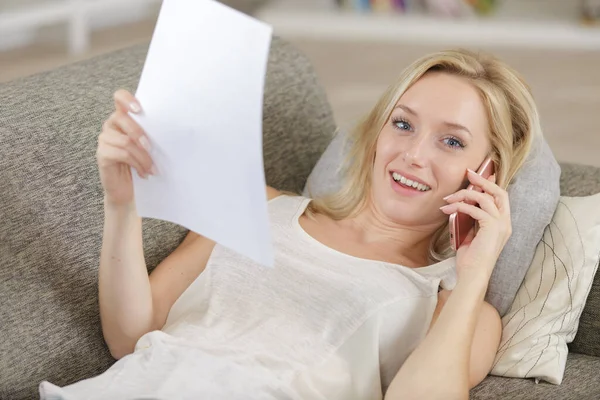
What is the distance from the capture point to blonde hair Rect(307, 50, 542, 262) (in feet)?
5.65

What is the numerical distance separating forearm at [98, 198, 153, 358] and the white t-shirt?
6 cm

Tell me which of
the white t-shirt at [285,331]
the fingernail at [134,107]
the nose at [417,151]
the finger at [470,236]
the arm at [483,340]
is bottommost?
the arm at [483,340]

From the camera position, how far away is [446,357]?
1.44 m

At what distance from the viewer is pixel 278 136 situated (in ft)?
6.75

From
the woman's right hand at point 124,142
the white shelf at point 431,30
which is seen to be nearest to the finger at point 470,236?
the woman's right hand at point 124,142

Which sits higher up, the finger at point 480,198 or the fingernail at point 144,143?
the fingernail at point 144,143

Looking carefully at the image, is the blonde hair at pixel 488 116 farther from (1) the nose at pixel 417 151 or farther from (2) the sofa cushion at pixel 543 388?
(2) the sofa cushion at pixel 543 388

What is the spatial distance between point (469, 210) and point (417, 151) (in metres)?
0.16

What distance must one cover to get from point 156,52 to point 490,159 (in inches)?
27.7

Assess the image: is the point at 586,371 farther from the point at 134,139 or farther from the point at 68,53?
the point at 68,53

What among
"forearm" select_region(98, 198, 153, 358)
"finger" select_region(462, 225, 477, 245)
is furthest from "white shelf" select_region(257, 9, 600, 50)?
"forearm" select_region(98, 198, 153, 358)

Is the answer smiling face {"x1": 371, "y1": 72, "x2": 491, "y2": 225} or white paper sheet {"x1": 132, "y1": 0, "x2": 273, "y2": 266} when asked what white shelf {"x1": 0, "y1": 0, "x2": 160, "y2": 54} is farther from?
white paper sheet {"x1": 132, "y1": 0, "x2": 273, "y2": 266}

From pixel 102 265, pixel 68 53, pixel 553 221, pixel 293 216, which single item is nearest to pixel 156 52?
pixel 102 265

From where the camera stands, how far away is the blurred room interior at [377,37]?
4047 mm
